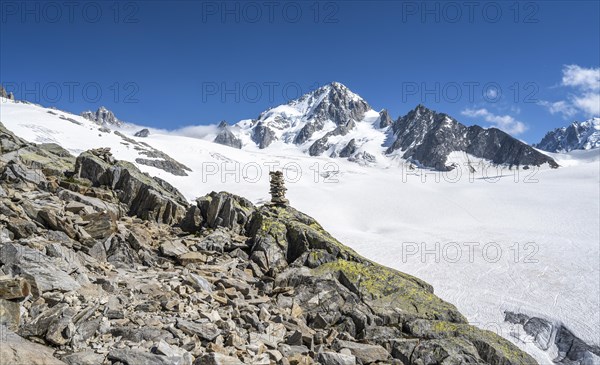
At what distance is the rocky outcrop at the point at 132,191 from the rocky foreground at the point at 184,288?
0.24ft

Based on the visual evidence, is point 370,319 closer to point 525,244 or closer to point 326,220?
point 525,244

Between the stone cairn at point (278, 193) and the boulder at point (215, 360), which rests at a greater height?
the stone cairn at point (278, 193)

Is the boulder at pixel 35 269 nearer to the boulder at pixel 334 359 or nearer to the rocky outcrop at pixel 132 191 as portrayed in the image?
the boulder at pixel 334 359

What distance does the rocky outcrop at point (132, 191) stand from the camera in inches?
844

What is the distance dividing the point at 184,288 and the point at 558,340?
1280 inches

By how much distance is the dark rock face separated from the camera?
92.0 feet

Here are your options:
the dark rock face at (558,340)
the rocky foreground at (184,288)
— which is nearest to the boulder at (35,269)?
the rocky foreground at (184,288)

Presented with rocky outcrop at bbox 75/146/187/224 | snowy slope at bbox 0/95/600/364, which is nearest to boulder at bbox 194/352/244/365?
rocky outcrop at bbox 75/146/187/224

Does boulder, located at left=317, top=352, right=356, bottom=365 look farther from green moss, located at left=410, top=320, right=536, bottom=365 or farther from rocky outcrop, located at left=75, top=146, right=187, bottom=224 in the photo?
rocky outcrop, located at left=75, top=146, right=187, bottom=224

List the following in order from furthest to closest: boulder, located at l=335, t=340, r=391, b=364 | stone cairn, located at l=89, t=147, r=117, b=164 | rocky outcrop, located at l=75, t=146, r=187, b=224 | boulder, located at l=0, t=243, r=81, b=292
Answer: stone cairn, located at l=89, t=147, r=117, b=164
rocky outcrop, located at l=75, t=146, r=187, b=224
boulder, located at l=335, t=340, r=391, b=364
boulder, located at l=0, t=243, r=81, b=292

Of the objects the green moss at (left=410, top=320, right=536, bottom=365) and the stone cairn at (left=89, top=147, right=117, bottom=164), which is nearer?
the green moss at (left=410, top=320, right=536, bottom=365)

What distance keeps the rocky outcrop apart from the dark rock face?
30523 mm

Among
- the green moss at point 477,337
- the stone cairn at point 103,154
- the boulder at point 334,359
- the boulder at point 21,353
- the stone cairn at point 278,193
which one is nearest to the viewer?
the boulder at point 21,353

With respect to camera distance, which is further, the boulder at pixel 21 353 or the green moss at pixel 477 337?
the green moss at pixel 477 337
